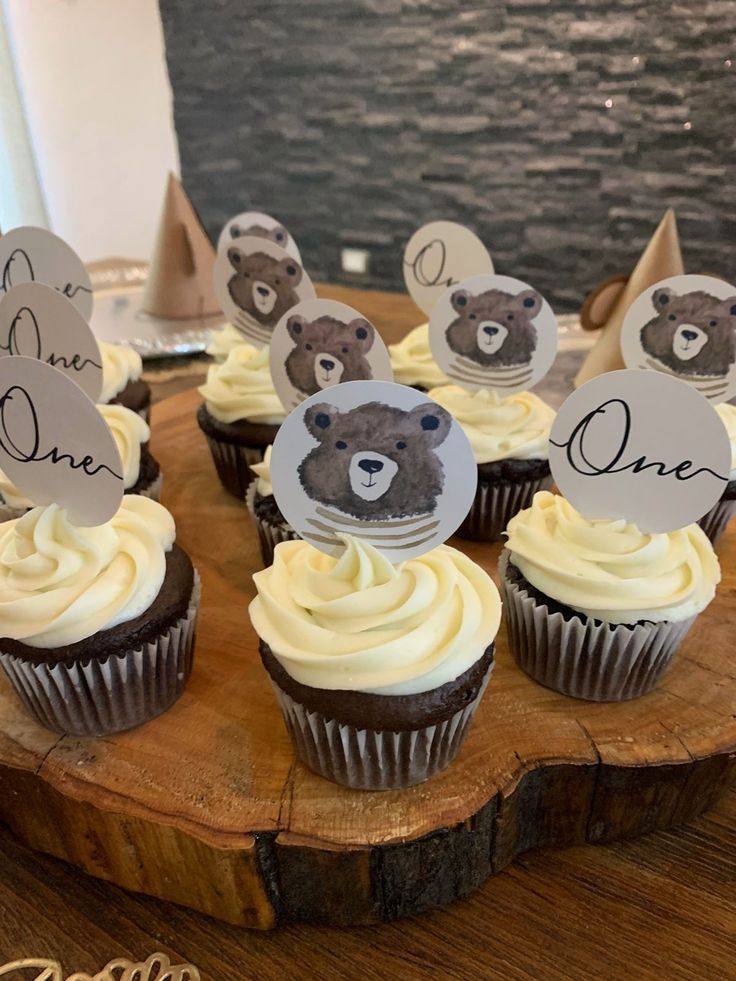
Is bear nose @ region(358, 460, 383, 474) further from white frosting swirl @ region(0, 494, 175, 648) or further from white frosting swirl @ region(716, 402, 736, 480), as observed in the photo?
white frosting swirl @ region(716, 402, 736, 480)

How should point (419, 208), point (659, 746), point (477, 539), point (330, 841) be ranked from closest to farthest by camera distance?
point (330, 841) < point (659, 746) < point (477, 539) < point (419, 208)

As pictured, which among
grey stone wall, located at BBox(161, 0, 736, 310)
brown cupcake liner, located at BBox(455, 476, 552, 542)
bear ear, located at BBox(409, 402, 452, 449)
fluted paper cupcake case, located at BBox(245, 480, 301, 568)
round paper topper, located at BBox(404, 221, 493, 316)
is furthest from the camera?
grey stone wall, located at BBox(161, 0, 736, 310)

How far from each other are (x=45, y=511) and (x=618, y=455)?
113 cm

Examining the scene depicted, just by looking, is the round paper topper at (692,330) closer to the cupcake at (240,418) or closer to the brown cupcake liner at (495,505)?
the brown cupcake liner at (495,505)

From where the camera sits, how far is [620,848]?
1630 millimetres

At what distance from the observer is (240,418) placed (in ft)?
7.67

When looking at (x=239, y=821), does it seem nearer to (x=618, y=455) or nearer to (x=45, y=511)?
(x=45, y=511)

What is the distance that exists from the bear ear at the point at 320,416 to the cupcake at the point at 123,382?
4.62ft

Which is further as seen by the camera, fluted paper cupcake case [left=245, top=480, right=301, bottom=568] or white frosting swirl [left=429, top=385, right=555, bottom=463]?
white frosting swirl [left=429, top=385, right=555, bottom=463]

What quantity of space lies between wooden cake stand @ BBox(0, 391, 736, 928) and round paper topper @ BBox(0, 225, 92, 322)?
124 cm

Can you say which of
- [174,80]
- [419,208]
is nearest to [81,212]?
[174,80]

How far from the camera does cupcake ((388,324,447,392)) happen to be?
8.65 ft

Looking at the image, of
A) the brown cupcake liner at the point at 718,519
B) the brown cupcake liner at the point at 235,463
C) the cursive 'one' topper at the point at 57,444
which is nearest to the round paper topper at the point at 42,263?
the brown cupcake liner at the point at 235,463

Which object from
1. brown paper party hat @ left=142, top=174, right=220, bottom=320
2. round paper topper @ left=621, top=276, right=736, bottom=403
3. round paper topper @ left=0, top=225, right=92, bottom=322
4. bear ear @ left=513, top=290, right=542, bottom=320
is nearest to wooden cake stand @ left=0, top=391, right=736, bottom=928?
round paper topper @ left=621, top=276, right=736, bottom=403
